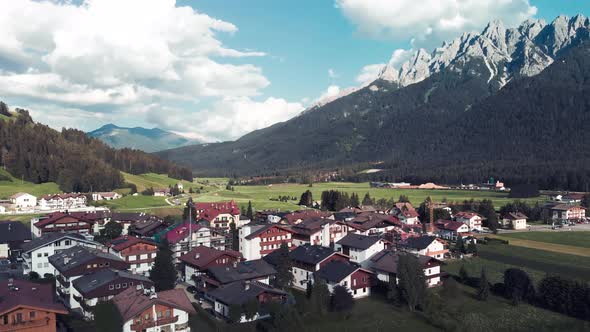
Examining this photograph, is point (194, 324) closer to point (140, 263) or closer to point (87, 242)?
point (140, 263)

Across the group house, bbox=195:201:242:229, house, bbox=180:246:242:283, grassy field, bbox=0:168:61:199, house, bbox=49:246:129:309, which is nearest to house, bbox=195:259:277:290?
house, bbox=180:246:242:283

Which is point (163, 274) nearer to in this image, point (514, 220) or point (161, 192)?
point (514, 220)

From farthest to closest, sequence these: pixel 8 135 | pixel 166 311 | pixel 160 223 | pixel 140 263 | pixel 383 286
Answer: pixel 8 135 < pixel 160 223 < pixel 140 263 < pixel 383 286 < pixel 166 311

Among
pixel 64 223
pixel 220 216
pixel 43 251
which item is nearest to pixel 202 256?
pixel 43 251

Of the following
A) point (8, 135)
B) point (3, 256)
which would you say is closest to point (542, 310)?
point (3, 256)

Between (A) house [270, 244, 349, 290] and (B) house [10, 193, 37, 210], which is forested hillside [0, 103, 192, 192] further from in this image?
(A) house [270, 244, 349, 290]

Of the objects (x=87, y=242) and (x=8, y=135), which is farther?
(x=8, y=135)

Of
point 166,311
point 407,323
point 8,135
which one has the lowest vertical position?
point 407,323

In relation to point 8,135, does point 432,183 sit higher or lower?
lower
